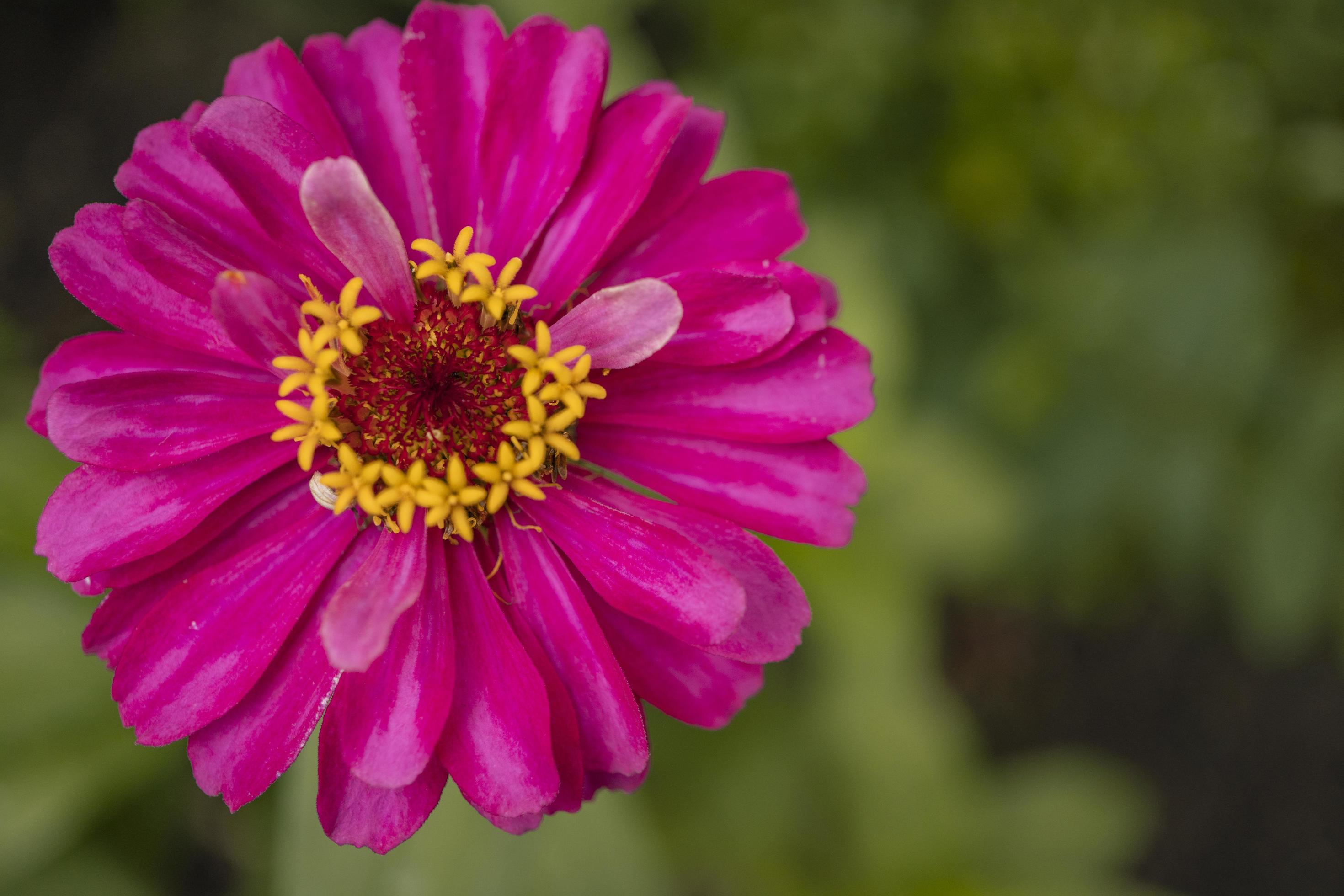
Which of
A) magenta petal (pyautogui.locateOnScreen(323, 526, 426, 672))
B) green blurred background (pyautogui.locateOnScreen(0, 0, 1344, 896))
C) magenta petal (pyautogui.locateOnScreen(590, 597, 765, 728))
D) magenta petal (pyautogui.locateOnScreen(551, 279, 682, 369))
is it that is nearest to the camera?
magenta petal (pyautogui.locateOnScreen(323, 526, 426, 672))

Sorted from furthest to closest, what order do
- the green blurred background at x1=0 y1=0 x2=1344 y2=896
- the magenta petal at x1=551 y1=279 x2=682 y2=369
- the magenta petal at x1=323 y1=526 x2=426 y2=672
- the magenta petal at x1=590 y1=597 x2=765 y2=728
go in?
the green blurred background at x1=0 y1=0 x2=1344 y2=896 → the magenta petal at x1=590 y1=597 x2=765 y2=728 → the magenta petal at x1=551 y1=279 x2=682 y2=369 → the magenta petal at x1=323 y1=526 x2=426 y2=672

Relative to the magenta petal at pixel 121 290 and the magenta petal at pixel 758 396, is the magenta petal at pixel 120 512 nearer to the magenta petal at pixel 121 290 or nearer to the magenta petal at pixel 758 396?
the magenta petal at pixel 121 290

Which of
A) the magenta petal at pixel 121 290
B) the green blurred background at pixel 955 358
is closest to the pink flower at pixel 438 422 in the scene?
the magenta petal at pixel 121 290

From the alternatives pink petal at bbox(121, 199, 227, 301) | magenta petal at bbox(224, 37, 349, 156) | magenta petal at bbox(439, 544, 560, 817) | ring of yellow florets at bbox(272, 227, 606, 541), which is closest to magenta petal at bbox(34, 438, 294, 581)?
ring of yellow florets at bbox(272, 227, 606, 541)

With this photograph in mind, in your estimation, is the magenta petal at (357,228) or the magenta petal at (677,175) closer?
the magenta petal at (357,228)

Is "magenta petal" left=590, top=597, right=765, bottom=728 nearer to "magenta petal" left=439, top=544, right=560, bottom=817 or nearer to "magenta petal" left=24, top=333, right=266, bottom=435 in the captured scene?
"magenta petal" left=439, top=544, right=560, bottom=817
